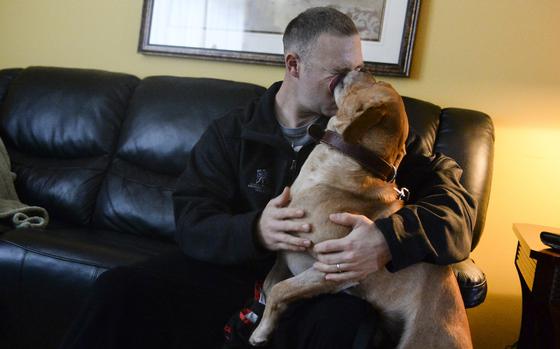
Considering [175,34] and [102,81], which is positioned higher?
[175,34]

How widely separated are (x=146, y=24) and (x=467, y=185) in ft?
5.44

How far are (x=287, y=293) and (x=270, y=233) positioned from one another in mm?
147

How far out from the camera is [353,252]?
3.77 ft

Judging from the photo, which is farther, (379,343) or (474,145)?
(474,145)

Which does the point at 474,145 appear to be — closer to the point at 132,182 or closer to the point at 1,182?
the point at 132,182

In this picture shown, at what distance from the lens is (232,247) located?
1.32 meters

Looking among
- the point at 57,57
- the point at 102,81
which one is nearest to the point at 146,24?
the point at 102,81

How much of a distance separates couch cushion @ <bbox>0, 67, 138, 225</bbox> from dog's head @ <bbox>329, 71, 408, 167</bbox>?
132cm

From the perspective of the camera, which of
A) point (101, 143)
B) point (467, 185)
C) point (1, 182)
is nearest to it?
point (467, 185)

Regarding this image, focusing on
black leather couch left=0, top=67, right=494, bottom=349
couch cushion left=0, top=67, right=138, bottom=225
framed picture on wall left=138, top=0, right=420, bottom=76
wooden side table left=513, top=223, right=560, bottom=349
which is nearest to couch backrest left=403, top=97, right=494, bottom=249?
black leather couch left=0, top=67, right=494, bottom=349

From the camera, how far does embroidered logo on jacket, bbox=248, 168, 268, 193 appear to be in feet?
4.94

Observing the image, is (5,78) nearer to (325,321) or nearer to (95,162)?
(95,162)

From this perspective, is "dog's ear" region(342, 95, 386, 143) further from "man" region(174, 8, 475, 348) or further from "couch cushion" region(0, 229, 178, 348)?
"couch cushion" region(0, 229, 178, 348)

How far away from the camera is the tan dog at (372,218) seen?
117 centimetres
